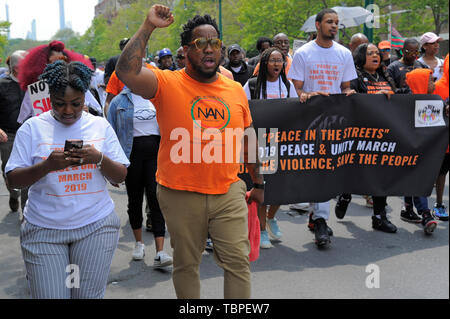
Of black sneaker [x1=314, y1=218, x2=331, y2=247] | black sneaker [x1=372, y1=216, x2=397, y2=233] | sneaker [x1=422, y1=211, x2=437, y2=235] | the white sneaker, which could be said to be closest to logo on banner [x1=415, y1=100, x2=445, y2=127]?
sneaker [x1=422, y1=211, x2=437, y2=235]

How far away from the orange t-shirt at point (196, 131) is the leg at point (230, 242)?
88 mm

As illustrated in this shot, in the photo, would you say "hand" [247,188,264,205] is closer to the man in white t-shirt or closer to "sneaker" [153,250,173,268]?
"sneaker" [153,250,173,268]

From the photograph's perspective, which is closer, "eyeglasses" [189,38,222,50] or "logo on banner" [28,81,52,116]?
"eyeglasses" [189,38,222,50]

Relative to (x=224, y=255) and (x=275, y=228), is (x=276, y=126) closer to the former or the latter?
(x=275, y=228)

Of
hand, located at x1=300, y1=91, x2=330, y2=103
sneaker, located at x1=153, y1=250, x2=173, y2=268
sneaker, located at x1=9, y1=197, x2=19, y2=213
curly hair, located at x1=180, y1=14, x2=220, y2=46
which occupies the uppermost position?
curly hair, located at x1=180, y1=14, x2=220, y2=46

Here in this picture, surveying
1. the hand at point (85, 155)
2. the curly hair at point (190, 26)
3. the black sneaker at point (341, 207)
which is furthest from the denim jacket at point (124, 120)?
the black sneaker at point (341, 207)

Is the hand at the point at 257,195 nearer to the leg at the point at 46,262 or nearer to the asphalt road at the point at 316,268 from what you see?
the asphalt road at the point at 316,268

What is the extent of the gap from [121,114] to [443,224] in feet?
13.3

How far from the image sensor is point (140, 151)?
5.07m

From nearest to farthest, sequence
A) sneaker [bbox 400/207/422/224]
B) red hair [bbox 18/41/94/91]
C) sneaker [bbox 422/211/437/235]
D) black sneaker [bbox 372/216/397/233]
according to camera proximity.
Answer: red hair [bbox 18/41/94/91] < sneaker [bbox 422/211/437/235] < black sneaker [bbox 372/216/397/233] < sneaker [bbox 400/207/422/224]

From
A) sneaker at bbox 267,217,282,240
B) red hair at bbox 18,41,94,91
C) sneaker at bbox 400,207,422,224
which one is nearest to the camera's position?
red hair at bbox 18,41,94,91

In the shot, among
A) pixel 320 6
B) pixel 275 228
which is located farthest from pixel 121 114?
pixel 320 6

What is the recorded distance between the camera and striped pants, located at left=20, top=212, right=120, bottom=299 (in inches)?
105
